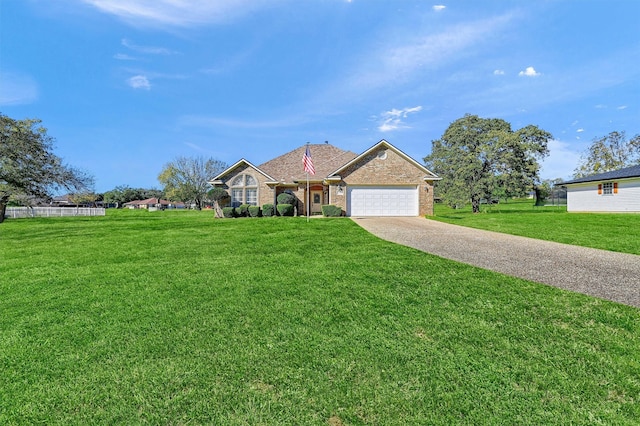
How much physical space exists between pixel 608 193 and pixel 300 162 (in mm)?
24627

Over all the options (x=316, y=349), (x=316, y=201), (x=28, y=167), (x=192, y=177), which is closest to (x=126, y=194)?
(x=192, y=177)

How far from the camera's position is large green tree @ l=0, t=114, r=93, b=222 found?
19.2 metres

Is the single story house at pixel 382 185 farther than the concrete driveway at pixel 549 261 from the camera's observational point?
Yes

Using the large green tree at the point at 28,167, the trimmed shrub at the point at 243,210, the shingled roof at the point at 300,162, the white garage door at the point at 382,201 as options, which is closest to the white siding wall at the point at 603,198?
the white garage door at the point at 382,201

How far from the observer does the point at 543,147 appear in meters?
30.5

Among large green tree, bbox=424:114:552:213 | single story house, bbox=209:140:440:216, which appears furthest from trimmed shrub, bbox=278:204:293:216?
large green tree, bbox=424:114:552:213

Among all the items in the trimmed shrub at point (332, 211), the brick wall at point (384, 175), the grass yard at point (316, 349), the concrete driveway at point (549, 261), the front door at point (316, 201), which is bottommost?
the grass yard at point (316, 349)

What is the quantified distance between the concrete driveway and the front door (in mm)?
13793

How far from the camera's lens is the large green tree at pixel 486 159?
3059 cm

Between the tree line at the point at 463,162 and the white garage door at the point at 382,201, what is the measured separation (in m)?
10.2

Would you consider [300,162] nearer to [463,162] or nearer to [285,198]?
[285,198]

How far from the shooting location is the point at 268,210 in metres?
22.9

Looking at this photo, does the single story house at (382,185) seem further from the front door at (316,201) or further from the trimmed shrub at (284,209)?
the front door at (316,201)

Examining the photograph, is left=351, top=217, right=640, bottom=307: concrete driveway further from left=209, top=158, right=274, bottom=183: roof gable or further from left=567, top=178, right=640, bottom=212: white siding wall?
left=567, top=178, right=640, bottom=212: white siding wall
